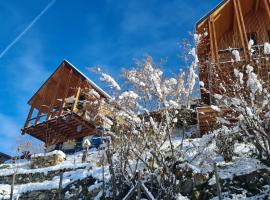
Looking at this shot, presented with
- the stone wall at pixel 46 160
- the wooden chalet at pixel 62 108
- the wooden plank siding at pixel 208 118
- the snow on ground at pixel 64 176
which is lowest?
the snow on ground at pixel 64 176

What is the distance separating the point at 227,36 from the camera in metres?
20.3

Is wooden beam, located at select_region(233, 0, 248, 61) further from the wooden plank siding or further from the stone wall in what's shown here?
the stone wall

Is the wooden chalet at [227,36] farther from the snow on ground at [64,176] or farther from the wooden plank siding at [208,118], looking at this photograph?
the snow on ground at [64,176]

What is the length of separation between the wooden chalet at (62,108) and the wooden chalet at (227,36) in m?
5.30

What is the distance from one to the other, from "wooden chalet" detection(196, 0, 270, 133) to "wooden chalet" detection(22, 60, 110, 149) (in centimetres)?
530

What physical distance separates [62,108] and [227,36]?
9352 mm

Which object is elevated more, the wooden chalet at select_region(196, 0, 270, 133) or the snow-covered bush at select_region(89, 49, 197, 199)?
the wooden chalet at select_region(196, 0, 270, 133)

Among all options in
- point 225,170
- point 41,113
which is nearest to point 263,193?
point 225,170

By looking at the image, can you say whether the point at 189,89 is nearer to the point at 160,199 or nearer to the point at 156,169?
the point at 156,169

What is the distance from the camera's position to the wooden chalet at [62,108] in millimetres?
21625

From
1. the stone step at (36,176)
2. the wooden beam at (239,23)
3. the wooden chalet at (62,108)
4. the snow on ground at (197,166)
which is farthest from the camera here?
the wooden chalet at (62,108)

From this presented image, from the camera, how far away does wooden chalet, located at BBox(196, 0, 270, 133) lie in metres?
16.5

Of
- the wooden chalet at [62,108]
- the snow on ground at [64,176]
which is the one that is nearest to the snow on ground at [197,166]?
the snow on ground at [64,176]

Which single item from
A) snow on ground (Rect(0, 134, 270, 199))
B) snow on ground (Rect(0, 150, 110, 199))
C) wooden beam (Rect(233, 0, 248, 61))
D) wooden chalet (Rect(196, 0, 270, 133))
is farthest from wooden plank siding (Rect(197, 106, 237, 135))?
snow on ground (Rect(0, 150, 110, 199))
